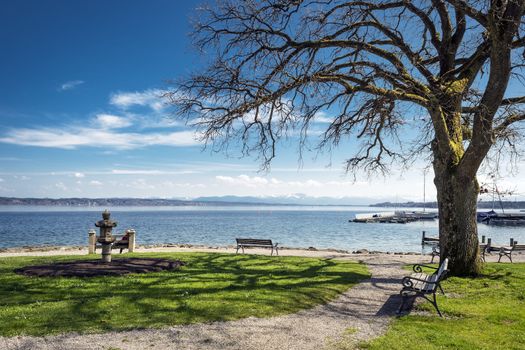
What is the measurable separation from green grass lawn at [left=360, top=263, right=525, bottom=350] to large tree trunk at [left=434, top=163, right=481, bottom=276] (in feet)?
3.95

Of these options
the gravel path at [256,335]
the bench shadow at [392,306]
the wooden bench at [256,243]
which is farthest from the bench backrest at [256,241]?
the gravel path at [256,335]

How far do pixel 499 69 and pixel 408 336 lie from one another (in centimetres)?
782

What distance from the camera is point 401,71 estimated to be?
528 inches

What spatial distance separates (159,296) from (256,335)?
3525 millimetres

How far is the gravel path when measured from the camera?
6625mm

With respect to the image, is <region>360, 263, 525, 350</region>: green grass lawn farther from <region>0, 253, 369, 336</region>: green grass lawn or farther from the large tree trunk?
<region>0, 253, 369, 336</region>: green grass lawn

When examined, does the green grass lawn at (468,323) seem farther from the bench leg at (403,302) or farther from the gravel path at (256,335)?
the gravel path at (256,335)

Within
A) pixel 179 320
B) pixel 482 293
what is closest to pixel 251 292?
pixel 179 320

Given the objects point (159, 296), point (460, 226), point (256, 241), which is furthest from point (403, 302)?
point (256, 241)

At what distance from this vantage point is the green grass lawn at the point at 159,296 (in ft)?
25.8

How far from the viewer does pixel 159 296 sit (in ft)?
32.3

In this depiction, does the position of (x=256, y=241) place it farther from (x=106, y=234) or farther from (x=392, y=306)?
(x=392, y=306)

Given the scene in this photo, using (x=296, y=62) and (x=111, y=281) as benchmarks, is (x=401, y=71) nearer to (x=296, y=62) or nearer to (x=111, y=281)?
(x=296, y=62)

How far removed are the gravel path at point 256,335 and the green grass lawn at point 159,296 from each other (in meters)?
0.37
